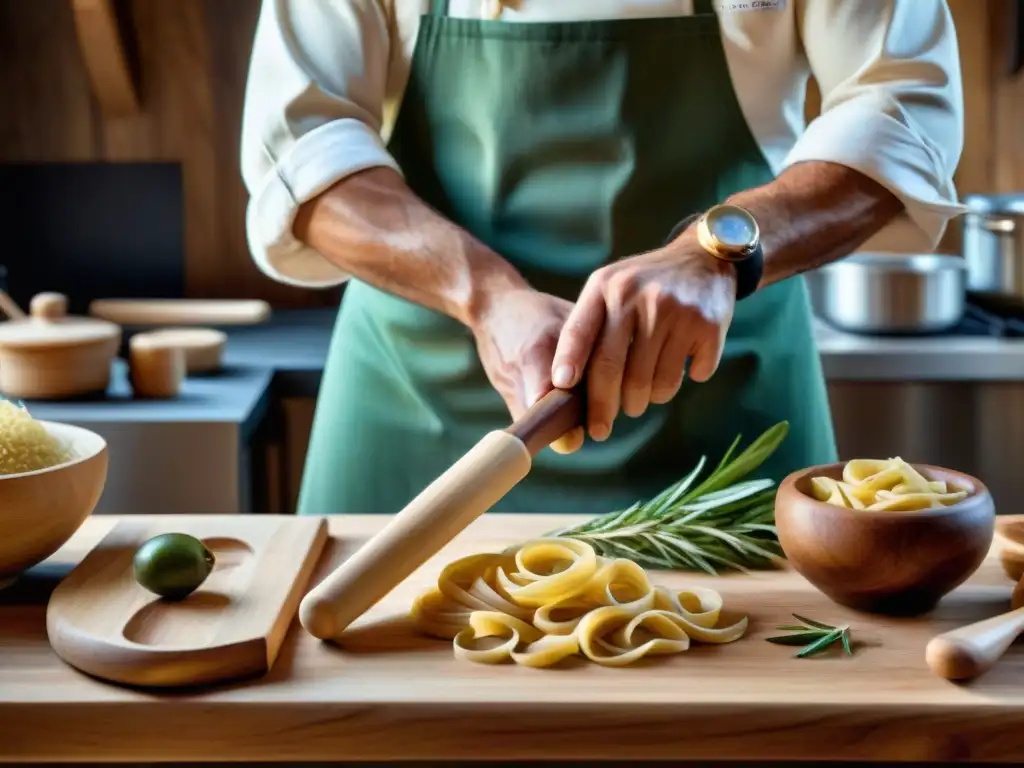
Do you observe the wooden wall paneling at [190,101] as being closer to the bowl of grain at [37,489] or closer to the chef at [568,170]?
the chef at [568,170]

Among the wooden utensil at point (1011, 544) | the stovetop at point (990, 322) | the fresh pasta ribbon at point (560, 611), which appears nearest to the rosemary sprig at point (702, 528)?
the fresh pasta ribbon at point (560, 611)

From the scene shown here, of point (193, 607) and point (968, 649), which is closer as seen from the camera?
point (968, 649)

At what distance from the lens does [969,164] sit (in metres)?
2.86

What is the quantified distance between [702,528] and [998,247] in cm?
168

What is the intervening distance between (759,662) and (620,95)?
78 cm

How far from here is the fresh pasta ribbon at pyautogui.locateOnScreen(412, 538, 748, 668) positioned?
Result: 34.9 inches

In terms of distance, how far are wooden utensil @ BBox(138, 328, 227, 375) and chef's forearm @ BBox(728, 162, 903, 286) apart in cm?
121

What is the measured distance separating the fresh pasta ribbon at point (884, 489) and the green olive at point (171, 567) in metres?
0.45

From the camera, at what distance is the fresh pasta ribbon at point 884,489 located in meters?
0.93

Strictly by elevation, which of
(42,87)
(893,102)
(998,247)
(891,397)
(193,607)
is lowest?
(891,397)

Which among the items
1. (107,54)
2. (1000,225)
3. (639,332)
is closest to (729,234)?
(639,332)

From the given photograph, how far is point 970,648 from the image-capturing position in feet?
2.72

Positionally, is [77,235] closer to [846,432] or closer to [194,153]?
[194,153]

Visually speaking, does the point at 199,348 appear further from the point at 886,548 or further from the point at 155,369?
the point at 886,548
